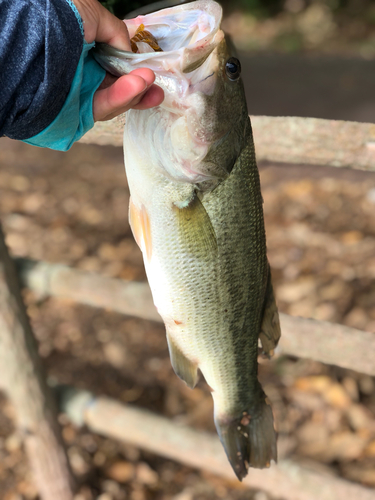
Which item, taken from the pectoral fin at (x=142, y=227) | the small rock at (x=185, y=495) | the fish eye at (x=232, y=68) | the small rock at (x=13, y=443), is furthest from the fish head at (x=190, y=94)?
the small rock at (x=13, y=443)

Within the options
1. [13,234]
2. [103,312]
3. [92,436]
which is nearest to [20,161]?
[13,234]

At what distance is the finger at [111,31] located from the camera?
0.89 m

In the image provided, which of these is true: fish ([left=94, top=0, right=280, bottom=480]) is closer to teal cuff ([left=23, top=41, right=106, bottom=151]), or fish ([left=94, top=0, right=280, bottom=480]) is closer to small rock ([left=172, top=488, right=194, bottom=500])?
teal cuff ([left=23, top=41, right=106, bottom=151])

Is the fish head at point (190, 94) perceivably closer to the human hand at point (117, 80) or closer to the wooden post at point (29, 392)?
the human hand at point (117, 80)

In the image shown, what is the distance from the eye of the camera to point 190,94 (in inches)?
40.1

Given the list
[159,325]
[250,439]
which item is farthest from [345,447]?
[159,325]

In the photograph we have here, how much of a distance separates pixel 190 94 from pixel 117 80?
0.18 meters

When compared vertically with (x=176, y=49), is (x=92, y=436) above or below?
below

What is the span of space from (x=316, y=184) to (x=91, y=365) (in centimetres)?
263

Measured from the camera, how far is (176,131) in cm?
106

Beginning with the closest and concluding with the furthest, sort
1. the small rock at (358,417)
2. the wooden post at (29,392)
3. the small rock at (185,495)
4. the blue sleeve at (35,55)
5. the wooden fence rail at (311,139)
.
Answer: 1. the blue sleeve at (35,55)
2. the wooden fence rail at (311,139)
3. the wooden post at (29,392)
4. the small rock at (185,495)
5. the small rock at (358,417)

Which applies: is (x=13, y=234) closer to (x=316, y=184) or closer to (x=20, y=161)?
(x=20, y=161)

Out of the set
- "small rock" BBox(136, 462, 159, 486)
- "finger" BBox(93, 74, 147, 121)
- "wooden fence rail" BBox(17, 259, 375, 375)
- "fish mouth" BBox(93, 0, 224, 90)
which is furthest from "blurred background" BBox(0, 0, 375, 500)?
"wooden fence rail" BBox(17, 259, 375, 375)

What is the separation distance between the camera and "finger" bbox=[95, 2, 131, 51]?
0.89 m
